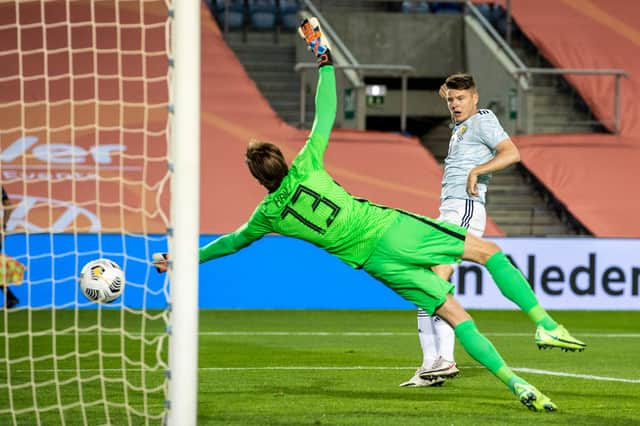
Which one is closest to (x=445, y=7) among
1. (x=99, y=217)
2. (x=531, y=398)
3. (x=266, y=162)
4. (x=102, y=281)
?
(x=99, y=217)

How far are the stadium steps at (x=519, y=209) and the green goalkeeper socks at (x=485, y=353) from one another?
12.7 metres

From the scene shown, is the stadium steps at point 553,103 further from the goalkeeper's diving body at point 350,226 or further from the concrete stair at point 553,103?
the goalkeeper's diving body at point 350,226

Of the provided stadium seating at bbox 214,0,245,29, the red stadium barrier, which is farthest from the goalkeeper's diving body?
stadium seating at bbox 214,0,245,29

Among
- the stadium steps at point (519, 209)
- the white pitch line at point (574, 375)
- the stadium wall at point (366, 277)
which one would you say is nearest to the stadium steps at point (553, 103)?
the stadium steps at point (519, 209)

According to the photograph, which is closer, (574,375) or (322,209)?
(322,209)

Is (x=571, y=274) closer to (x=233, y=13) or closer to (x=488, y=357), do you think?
(x=233, y=13)

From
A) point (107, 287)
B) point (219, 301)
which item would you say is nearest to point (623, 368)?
point (107, 287)

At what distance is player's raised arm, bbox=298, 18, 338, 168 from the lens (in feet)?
20.4

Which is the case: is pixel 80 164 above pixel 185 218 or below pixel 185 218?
below

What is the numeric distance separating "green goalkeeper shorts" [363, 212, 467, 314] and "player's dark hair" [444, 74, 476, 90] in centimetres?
136

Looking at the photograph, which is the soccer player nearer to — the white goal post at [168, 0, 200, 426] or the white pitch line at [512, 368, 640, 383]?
the white pitch line at [512, 368, 640, 383]

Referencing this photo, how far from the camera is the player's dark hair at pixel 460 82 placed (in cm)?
730

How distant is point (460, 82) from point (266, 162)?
174cm

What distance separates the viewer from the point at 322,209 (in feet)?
20.2
